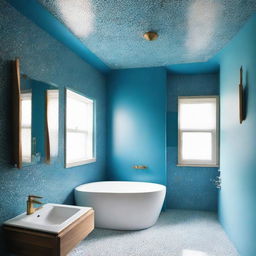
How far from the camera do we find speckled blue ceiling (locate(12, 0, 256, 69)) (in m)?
1.89

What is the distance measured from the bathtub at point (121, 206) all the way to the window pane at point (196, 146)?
1233mm

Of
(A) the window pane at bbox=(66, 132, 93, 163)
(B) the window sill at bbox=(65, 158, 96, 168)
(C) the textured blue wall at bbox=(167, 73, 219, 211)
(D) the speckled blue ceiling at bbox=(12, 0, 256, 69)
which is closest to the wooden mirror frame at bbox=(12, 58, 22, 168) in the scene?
(D) the speckled blue ceiling at bbox=(12, 0, 256, 69)

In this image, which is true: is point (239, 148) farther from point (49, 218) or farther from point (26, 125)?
point (26, 125)

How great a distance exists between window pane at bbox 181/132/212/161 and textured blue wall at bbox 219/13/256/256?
2.28 feet

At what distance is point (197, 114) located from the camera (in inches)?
153

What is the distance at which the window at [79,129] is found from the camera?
2.98 meters

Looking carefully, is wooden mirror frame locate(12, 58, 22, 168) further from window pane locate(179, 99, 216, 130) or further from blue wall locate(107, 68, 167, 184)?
window pane locate(179, 99, 216, 130)

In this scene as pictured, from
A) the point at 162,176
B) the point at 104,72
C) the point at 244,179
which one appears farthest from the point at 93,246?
the point at 104,72

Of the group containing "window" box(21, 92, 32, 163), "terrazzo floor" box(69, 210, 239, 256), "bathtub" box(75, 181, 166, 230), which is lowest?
"terrazzo floor" box(69, 210, 239, 256)

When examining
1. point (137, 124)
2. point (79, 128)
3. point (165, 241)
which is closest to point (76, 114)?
point (79, 128)

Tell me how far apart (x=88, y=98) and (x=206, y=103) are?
213cm

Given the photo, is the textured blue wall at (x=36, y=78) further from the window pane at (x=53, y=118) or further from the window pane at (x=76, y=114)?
the window pane at (x=76, y=114)

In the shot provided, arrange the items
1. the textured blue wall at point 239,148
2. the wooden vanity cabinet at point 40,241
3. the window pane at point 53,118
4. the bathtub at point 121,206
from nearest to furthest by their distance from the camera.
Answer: the wooden vanity cabinet at point 40,241 < the textured blue wall at point 239,148 < the window pane at point 53,118 < the bathtub at point 121,206

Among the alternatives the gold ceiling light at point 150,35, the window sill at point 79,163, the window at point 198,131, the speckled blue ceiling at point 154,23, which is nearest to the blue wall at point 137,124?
the window at point 198,131
